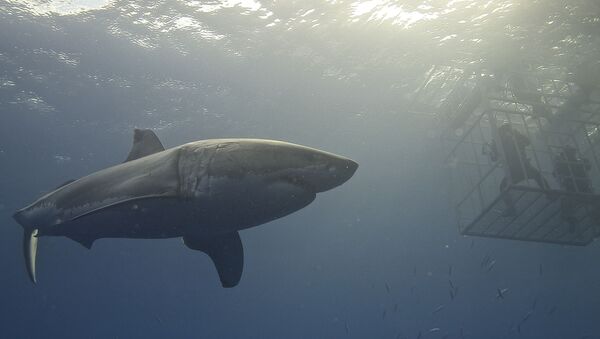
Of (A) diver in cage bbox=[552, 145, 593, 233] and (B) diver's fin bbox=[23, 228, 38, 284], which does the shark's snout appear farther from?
(A) diver in cage bbox=[552, 145, 593, 233]

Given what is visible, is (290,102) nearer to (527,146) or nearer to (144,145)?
(527,146)

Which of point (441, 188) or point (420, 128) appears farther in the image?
point (441, 188)

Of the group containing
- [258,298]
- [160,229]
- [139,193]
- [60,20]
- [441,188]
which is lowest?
[258,298]

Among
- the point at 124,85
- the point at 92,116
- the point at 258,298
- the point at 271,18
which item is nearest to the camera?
the point at 271,18

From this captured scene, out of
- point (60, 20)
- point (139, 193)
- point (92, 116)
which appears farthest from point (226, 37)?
point (139, 193)

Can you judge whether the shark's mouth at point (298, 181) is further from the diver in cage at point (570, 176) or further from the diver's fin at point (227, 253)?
the diver in cage at point (570, 176)

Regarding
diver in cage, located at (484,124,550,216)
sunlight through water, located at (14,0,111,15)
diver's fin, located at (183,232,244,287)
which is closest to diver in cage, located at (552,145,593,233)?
diver in cage, located at (484,124,550,216)

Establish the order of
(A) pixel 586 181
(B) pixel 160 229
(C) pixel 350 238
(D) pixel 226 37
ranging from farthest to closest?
(C) pixel 350 238
(D) pixel 226 37
(A) pixel 586 181
(B) pixel 160 229

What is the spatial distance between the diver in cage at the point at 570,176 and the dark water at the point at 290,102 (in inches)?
170

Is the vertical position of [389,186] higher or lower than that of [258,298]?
higher

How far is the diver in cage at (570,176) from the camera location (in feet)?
39.7

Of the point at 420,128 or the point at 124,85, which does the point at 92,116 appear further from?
the point at 420,128

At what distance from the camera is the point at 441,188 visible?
99.8 feet

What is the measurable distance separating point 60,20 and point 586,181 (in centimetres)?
1865
